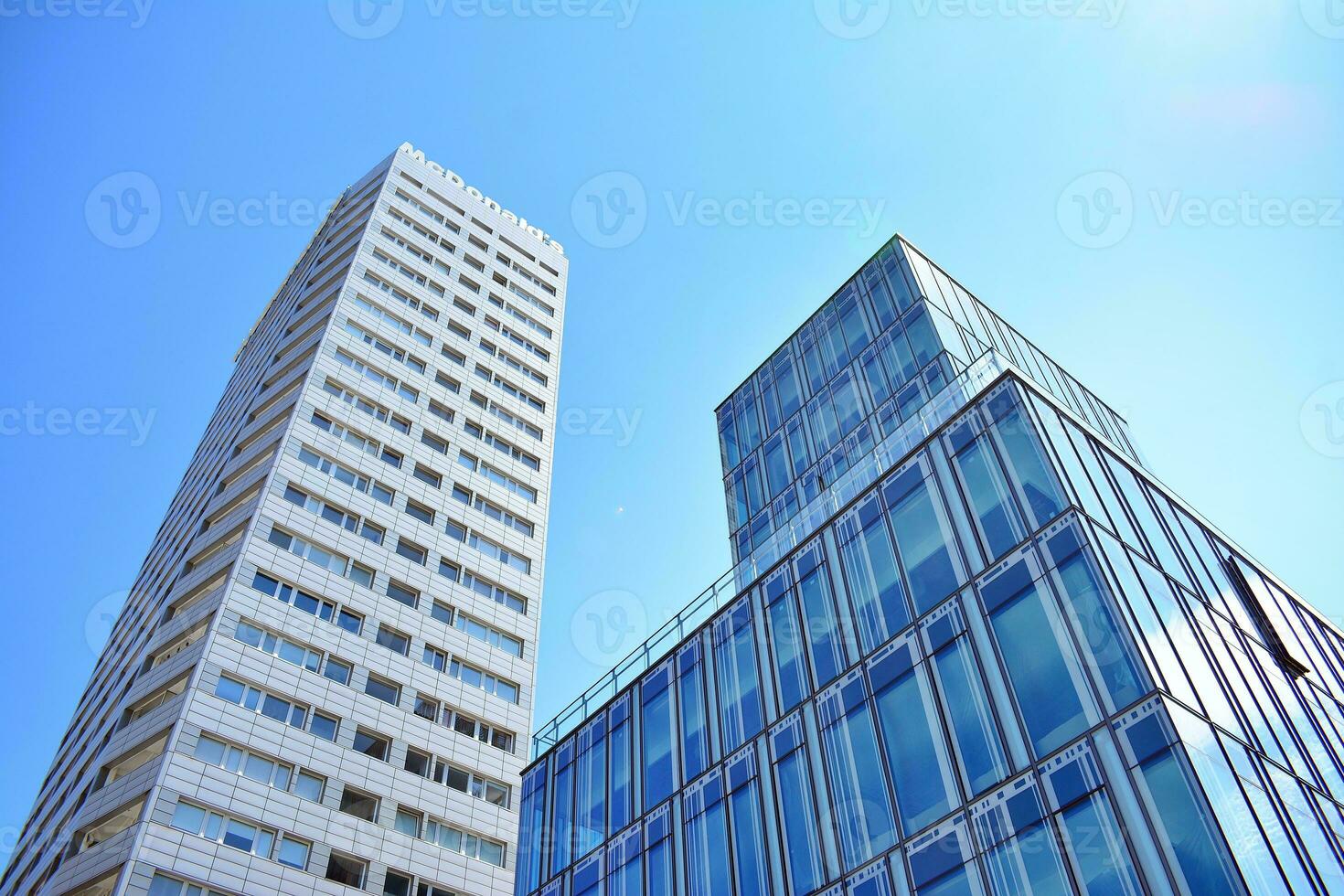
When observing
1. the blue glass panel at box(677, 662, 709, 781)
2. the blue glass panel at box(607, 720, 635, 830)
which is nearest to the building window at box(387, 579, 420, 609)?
the blue glass panel at box(607, 720, 635, 830)

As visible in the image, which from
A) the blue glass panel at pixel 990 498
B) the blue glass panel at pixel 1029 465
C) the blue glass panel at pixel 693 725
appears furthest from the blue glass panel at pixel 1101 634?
the blue glass panel at pixel 693 725

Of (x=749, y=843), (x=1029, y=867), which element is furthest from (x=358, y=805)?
Answer: (x=1029, y=867)

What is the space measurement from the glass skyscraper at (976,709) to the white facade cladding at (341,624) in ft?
27.9

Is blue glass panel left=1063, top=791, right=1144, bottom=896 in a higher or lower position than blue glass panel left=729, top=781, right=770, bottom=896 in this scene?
Result: lower

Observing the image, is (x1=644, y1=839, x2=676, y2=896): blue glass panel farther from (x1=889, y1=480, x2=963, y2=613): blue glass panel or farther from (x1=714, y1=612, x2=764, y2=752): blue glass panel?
(x1=889, y1=480, x2=963, y2=613): blue glass panel

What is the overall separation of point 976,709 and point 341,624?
29.1m

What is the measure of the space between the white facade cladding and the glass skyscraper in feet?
27.9

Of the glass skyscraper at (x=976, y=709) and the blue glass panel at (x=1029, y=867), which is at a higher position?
the glass skyscraper at (x=976, y=709)

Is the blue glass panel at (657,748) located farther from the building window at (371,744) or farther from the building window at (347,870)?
the building window at (371,744)

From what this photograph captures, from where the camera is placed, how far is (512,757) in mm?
43031

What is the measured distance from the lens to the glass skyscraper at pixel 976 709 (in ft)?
54.6

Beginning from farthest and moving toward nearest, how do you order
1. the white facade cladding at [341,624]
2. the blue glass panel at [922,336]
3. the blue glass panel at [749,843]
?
the blue glass panel at [922,336]
the white facade cladding at [341,624]
the blue glass panel at [749,843]

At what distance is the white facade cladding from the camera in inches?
1346

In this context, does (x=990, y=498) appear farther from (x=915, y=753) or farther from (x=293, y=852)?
(x=293, y=852)
